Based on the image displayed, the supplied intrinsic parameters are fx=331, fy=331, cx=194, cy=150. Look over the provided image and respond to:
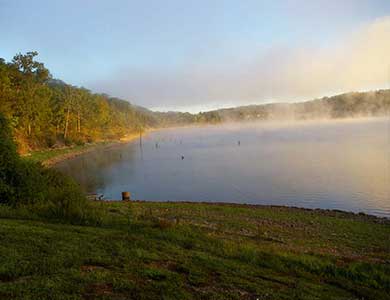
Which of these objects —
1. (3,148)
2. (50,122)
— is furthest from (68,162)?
(3,148)

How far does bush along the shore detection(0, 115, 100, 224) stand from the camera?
42.6 feet

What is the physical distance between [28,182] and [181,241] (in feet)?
30.4

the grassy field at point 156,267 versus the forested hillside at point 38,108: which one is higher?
the forested hillside at point 38,108

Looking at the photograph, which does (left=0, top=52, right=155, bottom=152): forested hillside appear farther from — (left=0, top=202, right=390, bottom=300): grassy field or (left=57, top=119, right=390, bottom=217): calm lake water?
A: (left=0, top=202, right=390, bottom=300): grassy field

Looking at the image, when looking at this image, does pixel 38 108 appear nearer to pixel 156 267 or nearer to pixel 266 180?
pixel 266 180

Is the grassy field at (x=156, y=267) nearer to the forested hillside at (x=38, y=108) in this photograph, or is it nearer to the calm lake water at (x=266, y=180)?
the calm lake water at (x=266, y=180)

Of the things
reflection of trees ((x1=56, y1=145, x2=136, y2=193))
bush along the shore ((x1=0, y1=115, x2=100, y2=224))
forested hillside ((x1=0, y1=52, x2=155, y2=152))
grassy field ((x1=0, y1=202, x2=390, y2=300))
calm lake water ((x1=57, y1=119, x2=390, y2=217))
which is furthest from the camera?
forested hillside ((x1=0, y1=52, x2=155, y2=152))

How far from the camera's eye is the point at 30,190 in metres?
15.5

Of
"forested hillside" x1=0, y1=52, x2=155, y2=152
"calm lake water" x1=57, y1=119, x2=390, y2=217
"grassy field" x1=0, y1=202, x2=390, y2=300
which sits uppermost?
"forested hillside" x1=0, y1=52, x2=155, y2=152

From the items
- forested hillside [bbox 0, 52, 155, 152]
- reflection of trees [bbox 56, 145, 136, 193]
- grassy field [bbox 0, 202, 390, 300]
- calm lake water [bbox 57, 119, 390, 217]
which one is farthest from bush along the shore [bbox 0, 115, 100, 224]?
forested hillside [bbox 0, 52, 155, 152]

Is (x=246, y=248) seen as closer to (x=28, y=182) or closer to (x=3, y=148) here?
(x=28, y=182)

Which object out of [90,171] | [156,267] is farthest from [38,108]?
[156,267]

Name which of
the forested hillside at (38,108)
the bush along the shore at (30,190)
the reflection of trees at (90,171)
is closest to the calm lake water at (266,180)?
the reflection of trees at (90,171)

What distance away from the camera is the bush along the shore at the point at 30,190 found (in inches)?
512
